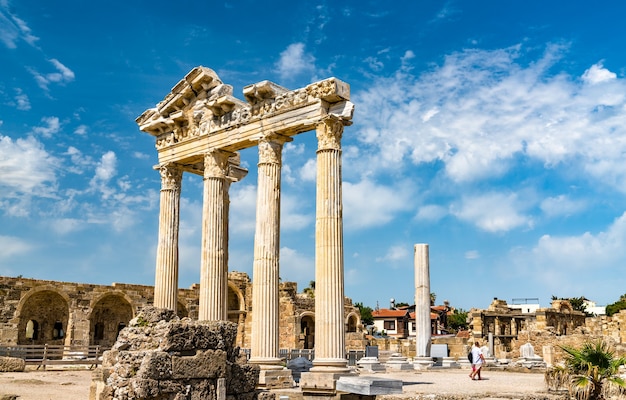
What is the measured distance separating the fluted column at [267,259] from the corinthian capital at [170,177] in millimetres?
4968

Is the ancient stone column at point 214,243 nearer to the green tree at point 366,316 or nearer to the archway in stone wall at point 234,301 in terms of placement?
the archway in stone wall at point 234,301

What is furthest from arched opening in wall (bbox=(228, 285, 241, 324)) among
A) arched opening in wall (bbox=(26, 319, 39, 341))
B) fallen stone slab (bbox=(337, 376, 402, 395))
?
fallen stone slab (bbox=(337, 376, 402, 395))

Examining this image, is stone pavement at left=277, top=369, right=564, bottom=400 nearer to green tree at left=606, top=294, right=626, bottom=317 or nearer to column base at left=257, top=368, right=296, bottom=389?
column base at left=257, top=368, right=296, bottom=389

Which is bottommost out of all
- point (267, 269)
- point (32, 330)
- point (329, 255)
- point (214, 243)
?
point (32, 330)

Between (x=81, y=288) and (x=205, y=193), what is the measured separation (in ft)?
48.0

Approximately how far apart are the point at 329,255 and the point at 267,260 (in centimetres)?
229

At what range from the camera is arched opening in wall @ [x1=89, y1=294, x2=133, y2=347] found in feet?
113

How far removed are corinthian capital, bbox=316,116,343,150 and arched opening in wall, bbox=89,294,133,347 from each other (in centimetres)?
2080

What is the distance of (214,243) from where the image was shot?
20.5m

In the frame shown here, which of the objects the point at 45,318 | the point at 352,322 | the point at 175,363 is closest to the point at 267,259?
the point at 175,363

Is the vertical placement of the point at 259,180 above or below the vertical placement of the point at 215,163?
below

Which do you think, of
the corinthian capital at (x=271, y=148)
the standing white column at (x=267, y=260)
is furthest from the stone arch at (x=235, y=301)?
the corinthian capital at (x=271, y=148)

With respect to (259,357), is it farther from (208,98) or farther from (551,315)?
(551,315)

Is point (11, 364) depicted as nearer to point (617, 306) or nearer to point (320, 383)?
point (320, 383)
